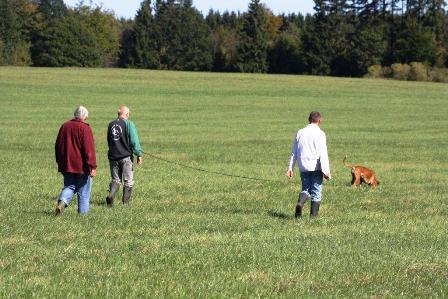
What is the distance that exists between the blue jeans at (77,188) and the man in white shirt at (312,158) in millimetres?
3286

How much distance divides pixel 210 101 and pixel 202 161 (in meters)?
31.9

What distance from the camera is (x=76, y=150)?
447 inches

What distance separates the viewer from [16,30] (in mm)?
108438

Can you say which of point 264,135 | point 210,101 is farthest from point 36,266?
point 210,101

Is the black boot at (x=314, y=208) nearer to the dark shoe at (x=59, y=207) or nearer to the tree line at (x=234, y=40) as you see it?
the dark shoe at (x=59, y=207)

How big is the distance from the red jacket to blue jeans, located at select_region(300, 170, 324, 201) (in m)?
3.33

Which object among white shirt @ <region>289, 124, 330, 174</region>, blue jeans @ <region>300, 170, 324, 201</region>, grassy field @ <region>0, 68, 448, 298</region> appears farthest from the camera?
blue jeans @ <region>300, 170, 324, 201</region>

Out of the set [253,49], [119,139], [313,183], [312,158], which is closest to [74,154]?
[119,139]

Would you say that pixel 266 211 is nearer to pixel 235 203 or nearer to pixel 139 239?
pixel 235 203

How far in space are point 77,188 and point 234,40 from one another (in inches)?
4495

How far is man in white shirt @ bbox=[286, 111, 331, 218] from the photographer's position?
11781 mm

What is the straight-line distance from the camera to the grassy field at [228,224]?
700 cm

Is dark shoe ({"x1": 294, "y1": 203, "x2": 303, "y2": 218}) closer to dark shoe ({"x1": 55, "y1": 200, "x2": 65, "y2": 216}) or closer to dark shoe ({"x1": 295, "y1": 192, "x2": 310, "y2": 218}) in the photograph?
dark shoe ({"x1": 295, "y1": 192, "x2": 310, "y2": 218})

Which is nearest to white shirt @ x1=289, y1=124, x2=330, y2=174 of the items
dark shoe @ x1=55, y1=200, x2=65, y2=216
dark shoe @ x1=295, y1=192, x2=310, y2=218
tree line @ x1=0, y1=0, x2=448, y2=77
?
dark shoe @ x1=295, y1=192, x2=310, y2=218
